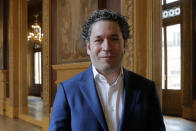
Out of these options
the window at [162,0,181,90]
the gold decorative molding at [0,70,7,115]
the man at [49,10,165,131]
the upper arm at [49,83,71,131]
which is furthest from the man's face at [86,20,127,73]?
the gold decorative molding at [0,70,7,115]

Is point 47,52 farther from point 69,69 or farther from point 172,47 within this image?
point 172,47

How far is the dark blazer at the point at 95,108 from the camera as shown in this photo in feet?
3.62

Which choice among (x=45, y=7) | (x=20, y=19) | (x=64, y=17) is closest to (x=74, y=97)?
(x=64, y=17)

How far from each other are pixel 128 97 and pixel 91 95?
0.67 ft

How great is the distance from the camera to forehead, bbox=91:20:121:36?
1.08 metres

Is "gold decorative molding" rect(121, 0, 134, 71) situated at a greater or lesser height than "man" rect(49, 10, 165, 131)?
greater

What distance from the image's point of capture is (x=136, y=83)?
3.99 feet

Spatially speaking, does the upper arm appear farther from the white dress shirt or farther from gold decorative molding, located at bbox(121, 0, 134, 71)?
gold decorative molding, located at bbox(121, 0, 134, 71)

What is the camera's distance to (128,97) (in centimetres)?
115

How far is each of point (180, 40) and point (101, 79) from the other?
22.6 ft

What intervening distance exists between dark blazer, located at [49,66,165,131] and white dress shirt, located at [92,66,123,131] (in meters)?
0.04

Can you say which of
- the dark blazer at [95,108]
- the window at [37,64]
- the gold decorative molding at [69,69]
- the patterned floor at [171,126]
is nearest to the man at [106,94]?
the dark blazer at [95,108]

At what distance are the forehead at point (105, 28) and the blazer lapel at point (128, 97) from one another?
0.28m

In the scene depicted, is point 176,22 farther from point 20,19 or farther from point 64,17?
point 20,19
